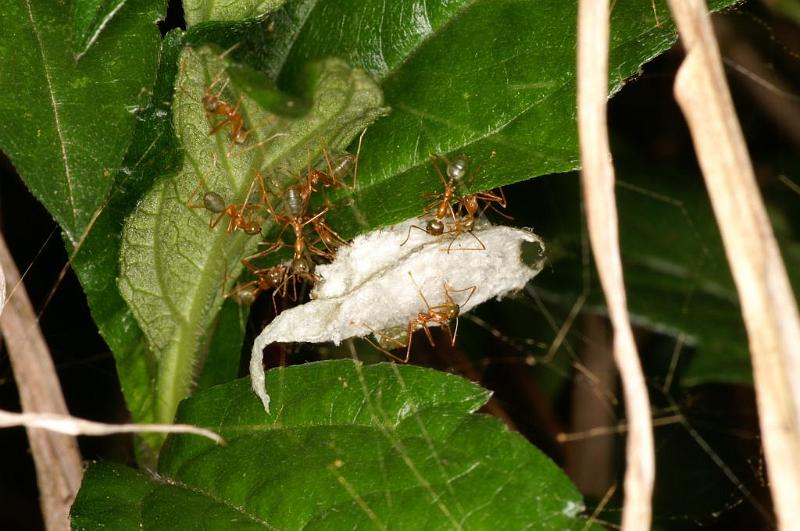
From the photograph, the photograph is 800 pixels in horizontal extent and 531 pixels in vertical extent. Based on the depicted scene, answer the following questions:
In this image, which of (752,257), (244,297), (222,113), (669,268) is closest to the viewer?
(752,257)

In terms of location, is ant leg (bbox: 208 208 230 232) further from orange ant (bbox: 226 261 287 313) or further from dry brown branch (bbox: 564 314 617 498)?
dry brown branch (bbox: 564 314 617 498)

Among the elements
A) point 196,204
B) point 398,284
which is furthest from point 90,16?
point 398,284

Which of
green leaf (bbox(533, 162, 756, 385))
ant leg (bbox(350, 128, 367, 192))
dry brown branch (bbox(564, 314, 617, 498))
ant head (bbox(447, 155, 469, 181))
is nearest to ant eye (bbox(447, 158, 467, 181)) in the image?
ant head (bbox(447, 155, 469, 181))

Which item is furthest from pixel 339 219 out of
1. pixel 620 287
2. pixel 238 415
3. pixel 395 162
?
pixel 620 287

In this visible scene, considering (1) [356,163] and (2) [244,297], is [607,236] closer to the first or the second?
(1) [356,163]

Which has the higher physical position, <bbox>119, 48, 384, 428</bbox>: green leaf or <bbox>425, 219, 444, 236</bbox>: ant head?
<bbox>119, 48, 384, 428</bbox>: green leaf

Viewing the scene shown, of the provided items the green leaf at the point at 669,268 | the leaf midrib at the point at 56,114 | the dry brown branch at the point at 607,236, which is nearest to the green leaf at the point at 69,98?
the leaf midrib at the point at 56,114

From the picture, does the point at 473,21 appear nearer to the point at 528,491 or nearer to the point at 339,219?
the point at 339,219
